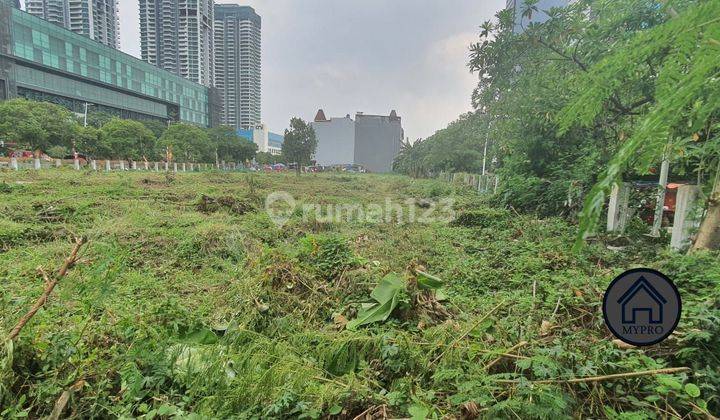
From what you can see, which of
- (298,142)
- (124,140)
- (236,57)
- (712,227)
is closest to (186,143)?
(124,140)

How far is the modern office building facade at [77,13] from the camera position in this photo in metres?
60.9

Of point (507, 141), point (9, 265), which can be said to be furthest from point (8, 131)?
point (507, 141)

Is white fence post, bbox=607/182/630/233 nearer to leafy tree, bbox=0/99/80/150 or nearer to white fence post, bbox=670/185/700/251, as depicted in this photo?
white fence post, bbox=670/185/700/251

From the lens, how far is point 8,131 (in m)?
22.2

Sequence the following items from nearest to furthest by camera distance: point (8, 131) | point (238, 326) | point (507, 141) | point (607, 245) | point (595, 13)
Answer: point (238, 326)
point (607, 245)
point (595, 13)
point (507, 141)
point (8, 131)

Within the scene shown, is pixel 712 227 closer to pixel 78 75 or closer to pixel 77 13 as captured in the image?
pixel 78 75

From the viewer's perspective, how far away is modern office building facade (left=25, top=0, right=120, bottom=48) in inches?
2397

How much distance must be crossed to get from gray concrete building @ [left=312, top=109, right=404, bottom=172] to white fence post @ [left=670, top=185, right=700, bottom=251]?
7268 cm

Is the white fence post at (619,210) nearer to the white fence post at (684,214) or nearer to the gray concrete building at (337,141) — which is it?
the white fence post at (684,214)

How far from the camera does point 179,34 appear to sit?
71562mm

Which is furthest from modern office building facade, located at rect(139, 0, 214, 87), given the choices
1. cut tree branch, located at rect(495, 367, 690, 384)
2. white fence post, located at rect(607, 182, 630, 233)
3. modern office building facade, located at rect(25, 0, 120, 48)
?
cut tree branch, located at rect(495, 367, 690, 384)

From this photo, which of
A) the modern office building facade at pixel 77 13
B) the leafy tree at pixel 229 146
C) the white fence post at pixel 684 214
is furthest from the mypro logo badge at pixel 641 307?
the modern office building facade at pixel 77 13

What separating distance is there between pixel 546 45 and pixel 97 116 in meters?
49.2

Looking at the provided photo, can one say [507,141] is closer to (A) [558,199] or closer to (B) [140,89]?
(A) [558,199]
